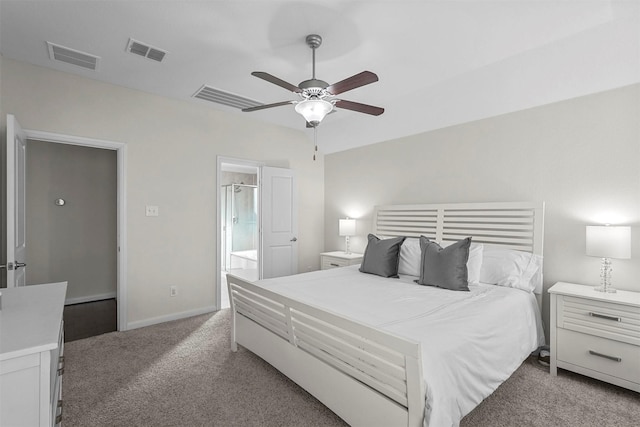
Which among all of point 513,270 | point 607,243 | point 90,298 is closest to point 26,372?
point 513,270

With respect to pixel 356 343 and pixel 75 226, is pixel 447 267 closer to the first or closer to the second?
pixel 356 343

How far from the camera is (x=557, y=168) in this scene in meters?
2.96

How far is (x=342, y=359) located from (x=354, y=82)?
1.77 meters

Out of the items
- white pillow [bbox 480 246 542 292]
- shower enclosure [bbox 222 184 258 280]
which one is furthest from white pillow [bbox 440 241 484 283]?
shower enclosure [bbox 222 184 258 280]

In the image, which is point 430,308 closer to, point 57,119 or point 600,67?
point 600,67

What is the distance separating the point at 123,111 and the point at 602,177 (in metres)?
4.75

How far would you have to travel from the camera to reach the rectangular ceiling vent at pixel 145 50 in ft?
8.70

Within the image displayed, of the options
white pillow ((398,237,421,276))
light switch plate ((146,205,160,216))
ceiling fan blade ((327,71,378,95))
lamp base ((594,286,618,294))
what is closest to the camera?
ceiling fan blade ((327,71,378,95))

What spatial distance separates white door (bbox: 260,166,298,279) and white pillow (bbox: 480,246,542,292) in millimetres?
2804

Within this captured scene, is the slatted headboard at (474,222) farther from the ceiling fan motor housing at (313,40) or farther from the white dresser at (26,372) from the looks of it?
the white dresser at (26,372)

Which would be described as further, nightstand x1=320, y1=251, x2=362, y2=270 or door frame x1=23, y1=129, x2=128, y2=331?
nightstand x1=320, y1=251, x2=362, y2=270

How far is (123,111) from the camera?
3.54 m

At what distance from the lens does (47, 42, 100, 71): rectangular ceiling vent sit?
2735 mm

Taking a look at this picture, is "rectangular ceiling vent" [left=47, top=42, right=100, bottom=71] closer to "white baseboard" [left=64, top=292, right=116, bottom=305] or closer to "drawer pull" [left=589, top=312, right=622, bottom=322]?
"white baseboard" [left=64, top=292, right=116, bottom=305]
